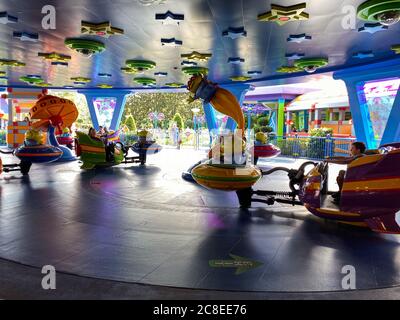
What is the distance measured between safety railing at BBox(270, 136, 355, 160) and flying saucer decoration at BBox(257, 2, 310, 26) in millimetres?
7042

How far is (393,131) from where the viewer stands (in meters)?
7.86

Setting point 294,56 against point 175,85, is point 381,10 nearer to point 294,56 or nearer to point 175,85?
point 294,56

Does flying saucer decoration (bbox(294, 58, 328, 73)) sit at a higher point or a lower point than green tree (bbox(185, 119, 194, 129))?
higher

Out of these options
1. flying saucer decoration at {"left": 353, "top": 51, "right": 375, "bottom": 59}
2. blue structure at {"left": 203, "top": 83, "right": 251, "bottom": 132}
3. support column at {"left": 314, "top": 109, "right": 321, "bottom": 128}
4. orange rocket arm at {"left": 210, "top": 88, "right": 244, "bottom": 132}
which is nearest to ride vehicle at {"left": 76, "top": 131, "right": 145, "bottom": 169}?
blue structure at {"left": 203, "top": 83, "right": 251, "bottom": 132}

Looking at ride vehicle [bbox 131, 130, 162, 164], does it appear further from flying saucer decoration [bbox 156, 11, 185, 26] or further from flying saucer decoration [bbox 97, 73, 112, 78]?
flying saucer decoration [bbox 156, 11, 185, 26]

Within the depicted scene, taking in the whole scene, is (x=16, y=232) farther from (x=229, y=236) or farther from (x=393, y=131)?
(x=393, y=131)

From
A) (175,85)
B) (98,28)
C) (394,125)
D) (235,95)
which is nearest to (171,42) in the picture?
(98,28)

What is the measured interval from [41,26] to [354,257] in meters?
5.21

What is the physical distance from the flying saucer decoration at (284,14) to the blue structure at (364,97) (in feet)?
13.4

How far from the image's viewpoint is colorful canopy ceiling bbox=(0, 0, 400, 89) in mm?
4449

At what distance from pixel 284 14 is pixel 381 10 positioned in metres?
1.08

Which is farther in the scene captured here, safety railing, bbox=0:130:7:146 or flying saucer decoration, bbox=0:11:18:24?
safety railing, bbox=0:130:7:146

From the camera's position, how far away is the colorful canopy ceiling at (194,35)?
4449 millimetres

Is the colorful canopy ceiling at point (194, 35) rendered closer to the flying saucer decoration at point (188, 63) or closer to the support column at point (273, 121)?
the flying saucer decoration at point (188, 63)
